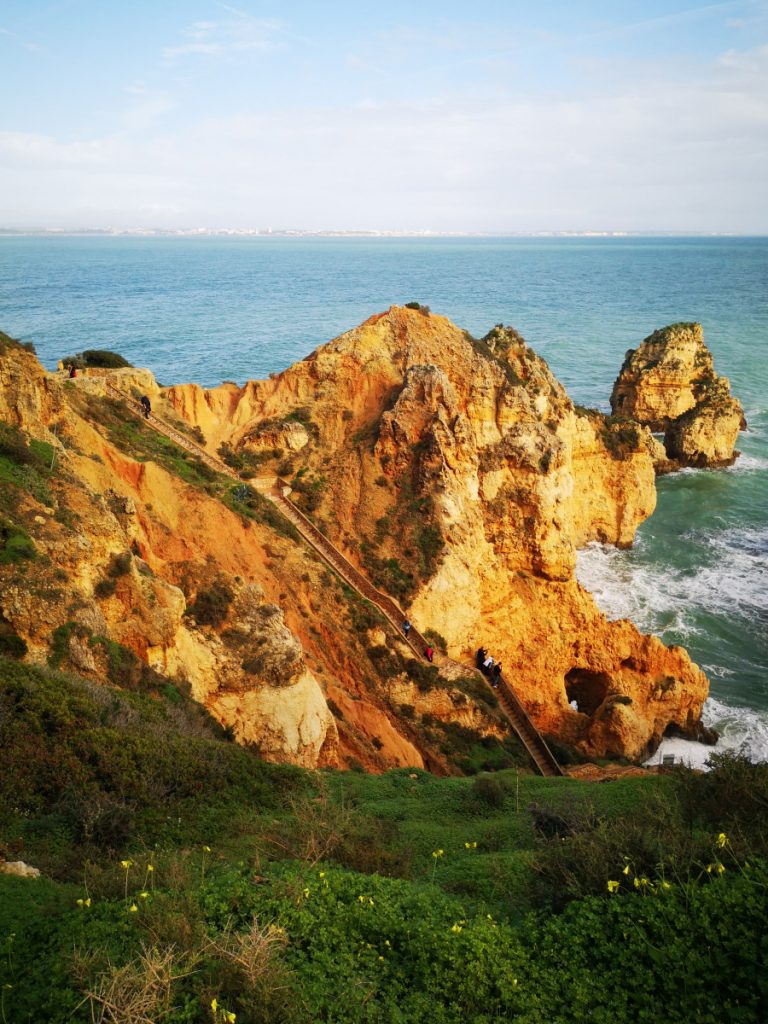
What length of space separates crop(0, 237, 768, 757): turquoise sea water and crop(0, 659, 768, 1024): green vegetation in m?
21.3

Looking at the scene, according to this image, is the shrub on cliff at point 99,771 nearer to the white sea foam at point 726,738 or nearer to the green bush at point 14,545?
the green bush at point 14,545

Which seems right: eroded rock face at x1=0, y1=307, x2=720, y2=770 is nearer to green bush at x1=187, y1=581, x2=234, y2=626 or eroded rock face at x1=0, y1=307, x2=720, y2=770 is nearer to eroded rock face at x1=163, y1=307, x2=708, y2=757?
eroded rock face at x1=163, y1=307, x2=708, y2=757

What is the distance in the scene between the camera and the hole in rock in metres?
29.1

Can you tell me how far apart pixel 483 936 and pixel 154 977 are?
4027mm

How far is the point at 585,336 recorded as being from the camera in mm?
101500

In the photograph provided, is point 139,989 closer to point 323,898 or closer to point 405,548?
point 323,898

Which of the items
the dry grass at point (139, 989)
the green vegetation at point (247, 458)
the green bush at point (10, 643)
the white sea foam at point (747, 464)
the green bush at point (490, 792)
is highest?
the green vegetation at point (247, 458)

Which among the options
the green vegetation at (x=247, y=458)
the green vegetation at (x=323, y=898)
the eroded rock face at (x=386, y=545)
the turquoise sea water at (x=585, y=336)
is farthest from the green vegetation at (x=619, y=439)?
the green vegetation at (x=323, y=898)

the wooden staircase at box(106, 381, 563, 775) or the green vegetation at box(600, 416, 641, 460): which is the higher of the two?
the green vegetation at box(600, 416, 641, 460)

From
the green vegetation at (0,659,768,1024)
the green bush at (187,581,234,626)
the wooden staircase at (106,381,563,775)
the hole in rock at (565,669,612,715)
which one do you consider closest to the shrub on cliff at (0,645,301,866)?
the green vegetation at (0,659,768,1024)

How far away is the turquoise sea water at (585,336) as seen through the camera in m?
36.1

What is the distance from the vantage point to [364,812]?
1344 cm

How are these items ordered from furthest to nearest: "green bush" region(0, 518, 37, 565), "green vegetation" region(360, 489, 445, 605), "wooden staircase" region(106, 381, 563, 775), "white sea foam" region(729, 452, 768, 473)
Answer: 1. "white sea foam" region(729, 452, 768, 473)
2. "green vegetation" region(360, 489, 445, 605)
3. "wooden staircase" region(106, 381, 563, 775)
4. "green bush" region(0, 518, 37, 565)

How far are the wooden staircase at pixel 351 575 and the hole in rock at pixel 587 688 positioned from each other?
501cm
